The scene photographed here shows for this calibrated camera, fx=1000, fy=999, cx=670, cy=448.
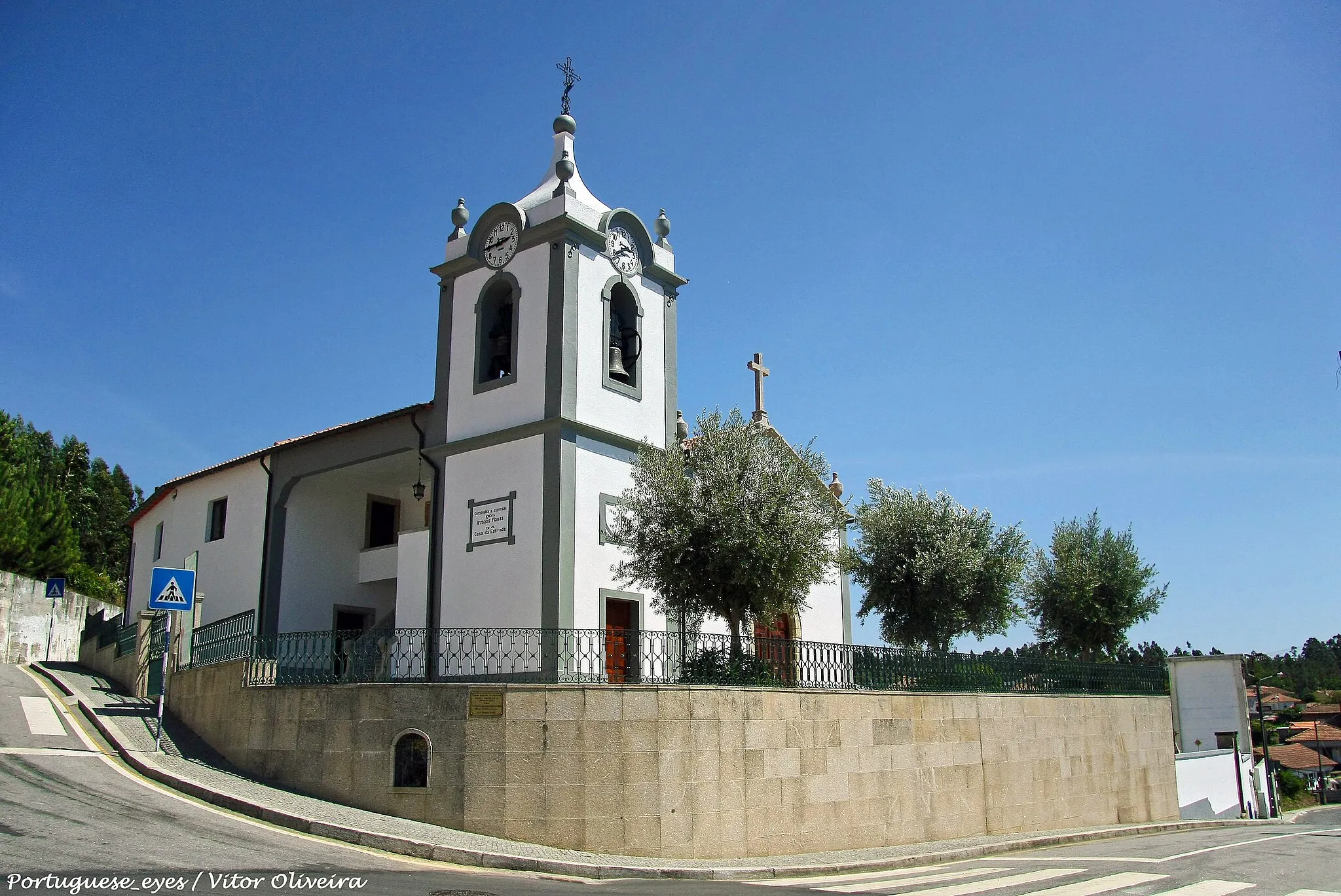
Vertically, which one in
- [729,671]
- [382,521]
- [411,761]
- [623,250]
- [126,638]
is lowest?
[411,761]

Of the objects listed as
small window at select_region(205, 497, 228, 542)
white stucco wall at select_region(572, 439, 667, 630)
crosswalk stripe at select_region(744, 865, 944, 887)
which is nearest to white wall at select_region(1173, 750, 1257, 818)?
crosswalk stripe at select_region(744, 865, 944, 887)

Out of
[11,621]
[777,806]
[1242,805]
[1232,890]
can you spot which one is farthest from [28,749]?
[1242,805]

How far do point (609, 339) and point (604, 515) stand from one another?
11.8 ft

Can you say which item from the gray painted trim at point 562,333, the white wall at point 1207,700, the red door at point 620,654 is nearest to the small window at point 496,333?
the gray painted trim at point 562,333

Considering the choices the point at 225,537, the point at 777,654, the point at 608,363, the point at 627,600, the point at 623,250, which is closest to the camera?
the point at 777,654

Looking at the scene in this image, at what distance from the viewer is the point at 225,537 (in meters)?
25.3

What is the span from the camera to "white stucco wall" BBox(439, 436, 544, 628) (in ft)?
58.9

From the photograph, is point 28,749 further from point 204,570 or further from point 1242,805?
point 1242,805

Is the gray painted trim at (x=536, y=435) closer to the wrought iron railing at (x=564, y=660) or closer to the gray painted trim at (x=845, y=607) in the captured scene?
the wrought iron railing at (x=564, y=660)

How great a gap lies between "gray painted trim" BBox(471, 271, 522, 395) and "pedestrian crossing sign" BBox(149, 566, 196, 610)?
21.0 feet

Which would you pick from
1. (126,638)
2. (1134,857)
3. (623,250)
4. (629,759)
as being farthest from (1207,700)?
(126,638)

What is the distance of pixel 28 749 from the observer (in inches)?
610

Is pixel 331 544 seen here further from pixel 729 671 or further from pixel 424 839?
pixel 424 839

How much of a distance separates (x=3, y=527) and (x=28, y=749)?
31.8 m
